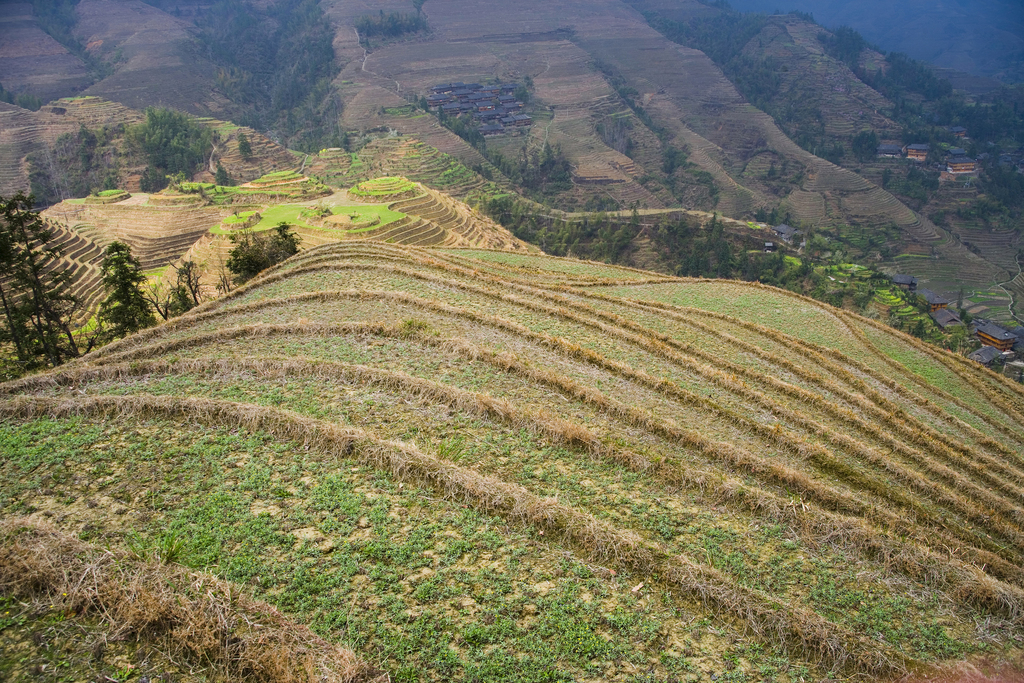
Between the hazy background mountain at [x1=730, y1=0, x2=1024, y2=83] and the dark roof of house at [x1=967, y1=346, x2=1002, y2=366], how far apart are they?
129826mm

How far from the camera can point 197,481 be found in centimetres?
673

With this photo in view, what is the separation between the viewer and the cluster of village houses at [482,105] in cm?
8562

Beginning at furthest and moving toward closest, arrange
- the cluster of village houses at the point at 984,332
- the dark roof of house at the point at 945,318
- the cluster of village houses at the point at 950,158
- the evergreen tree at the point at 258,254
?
1. the cluster of village houses at the point at 950,158
2. the dark roof of house at the point at 945,318
3. the cluster of village houses at the point at 984,332
4. the evergreen tree at the point at 258,254

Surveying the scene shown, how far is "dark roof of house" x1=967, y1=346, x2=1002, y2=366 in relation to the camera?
37.4 meters

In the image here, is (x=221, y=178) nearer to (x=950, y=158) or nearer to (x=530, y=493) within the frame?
(x=530, y=493)

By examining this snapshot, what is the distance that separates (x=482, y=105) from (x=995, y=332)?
75274 millimetres

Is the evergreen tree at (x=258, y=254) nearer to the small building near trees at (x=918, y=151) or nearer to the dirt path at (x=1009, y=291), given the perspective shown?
the dirt path at (x=1009, y=291)

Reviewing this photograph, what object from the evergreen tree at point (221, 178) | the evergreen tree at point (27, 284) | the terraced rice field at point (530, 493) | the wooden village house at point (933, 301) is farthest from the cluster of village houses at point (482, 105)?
the terraced rice field at point (530, 493)

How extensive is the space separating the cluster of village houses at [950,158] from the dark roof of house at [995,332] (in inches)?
1922

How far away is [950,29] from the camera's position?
154m

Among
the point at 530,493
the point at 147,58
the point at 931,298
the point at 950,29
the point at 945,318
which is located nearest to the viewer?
the point at 530,493

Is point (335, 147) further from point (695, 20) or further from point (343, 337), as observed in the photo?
point (695, 20)

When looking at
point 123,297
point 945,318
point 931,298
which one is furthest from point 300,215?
point 931,298

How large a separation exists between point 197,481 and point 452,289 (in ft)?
31.6
